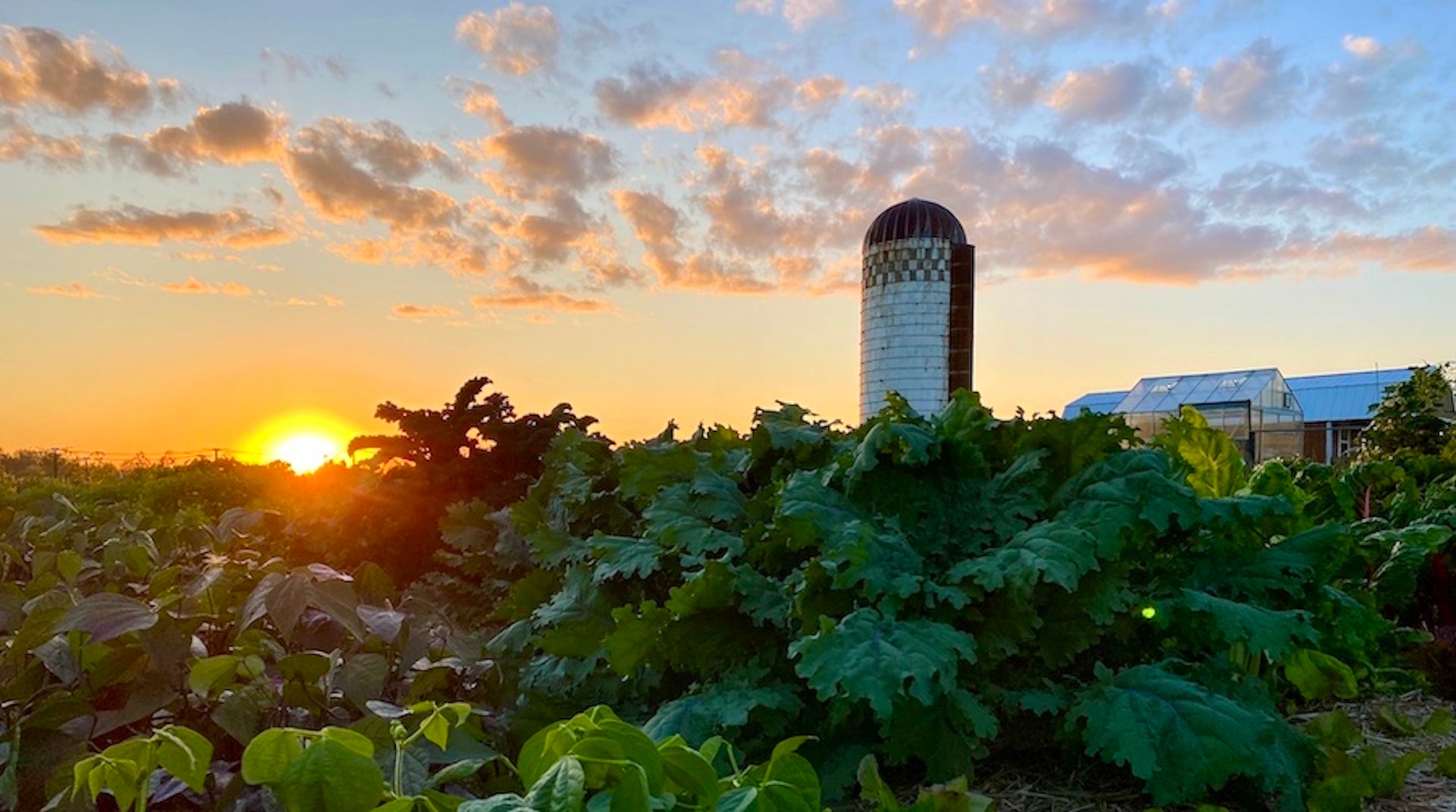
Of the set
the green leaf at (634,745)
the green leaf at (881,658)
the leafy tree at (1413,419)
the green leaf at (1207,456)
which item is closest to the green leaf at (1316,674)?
the green leaf at (1207,456)

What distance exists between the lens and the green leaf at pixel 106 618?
147 cm

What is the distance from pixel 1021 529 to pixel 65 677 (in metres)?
1.86

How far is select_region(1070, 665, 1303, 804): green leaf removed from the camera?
1.81 m

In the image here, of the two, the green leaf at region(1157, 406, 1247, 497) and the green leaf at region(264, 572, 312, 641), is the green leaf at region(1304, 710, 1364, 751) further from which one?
the green leaf at region(264, 572, 312, 641)

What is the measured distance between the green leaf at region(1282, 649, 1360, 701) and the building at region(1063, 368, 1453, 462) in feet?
51.8

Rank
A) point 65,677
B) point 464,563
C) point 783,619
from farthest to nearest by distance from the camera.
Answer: point 464,563 → point 783,619 → point 65,677

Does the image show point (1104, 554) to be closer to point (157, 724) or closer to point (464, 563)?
point (157, 724)

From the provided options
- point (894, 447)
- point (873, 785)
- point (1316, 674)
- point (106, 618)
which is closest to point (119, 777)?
point (106, 618)

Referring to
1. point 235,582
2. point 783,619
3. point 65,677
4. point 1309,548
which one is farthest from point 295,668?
point 1309,548

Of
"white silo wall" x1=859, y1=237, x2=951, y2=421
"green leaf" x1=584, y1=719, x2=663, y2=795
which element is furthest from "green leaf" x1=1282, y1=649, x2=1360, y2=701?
"white silo wall" x1=859, y1=237, x2=951, y2=421

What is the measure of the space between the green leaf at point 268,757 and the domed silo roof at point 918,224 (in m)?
13.6

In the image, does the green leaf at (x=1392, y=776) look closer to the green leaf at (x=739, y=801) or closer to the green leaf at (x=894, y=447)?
the green leaf at (x=894, y=447)

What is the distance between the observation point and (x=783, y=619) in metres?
2.10

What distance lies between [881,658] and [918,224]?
12.7m
